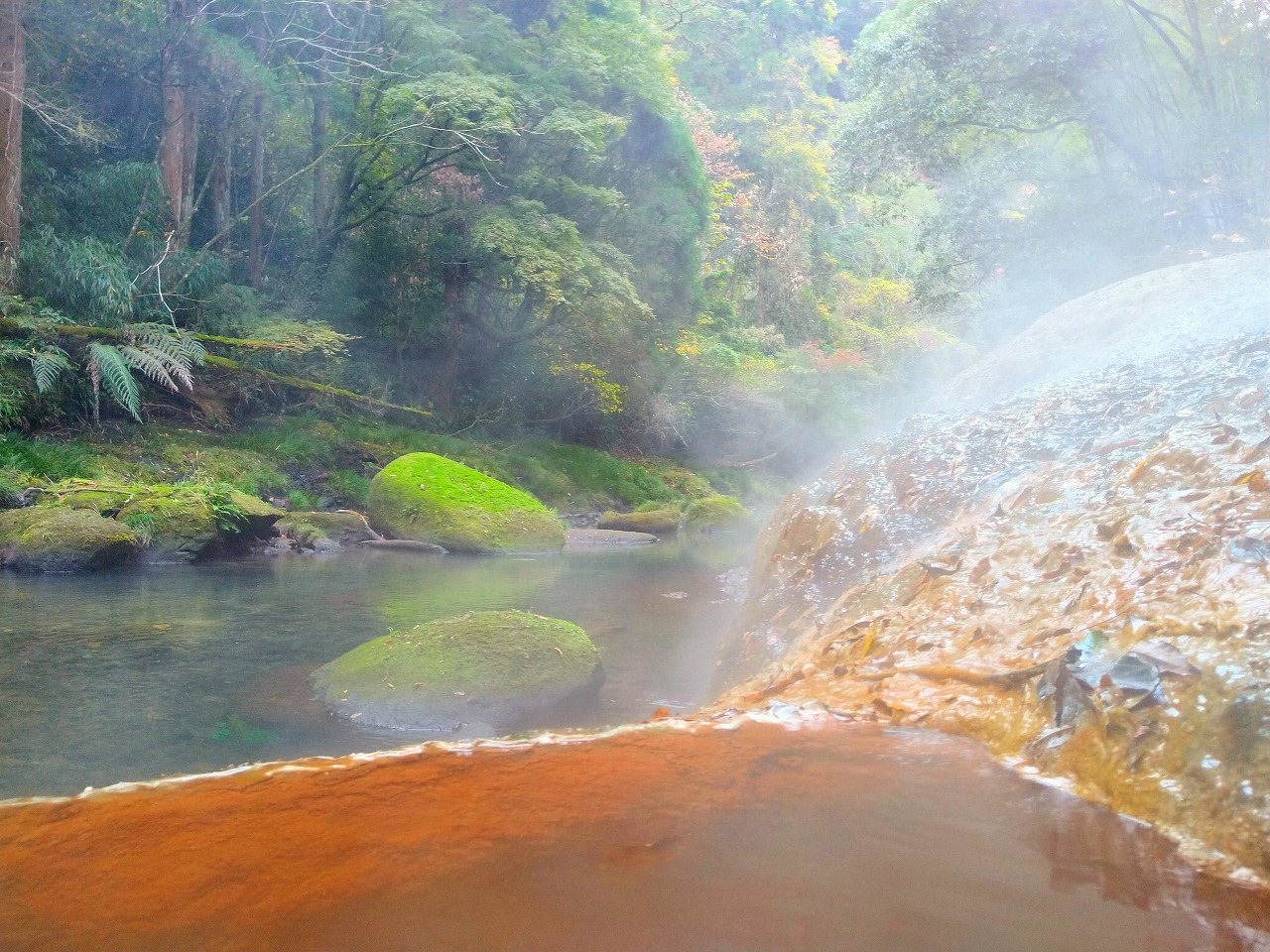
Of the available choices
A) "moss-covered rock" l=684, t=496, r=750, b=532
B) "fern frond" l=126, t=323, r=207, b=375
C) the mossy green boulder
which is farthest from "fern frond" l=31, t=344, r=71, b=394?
"moss-covered rock" l=684, t=496, r=750, b=532

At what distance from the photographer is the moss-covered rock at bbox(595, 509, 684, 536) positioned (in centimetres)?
1694

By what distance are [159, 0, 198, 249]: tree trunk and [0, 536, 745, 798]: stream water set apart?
8206mm

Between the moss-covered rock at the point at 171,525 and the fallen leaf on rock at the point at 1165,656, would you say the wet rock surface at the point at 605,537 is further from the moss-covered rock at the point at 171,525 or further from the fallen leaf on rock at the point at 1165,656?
the fallen leaf on rock at the point at 1165,656

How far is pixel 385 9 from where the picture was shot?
16703 mm

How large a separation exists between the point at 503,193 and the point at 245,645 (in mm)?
13933

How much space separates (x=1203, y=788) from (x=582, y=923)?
1376 millimetres

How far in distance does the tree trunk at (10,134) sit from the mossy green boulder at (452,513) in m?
5.93

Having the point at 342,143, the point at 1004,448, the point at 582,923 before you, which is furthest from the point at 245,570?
the point at 342,143

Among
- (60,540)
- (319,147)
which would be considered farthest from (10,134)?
(60,540)

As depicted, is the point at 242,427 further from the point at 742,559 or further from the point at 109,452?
the point at 742,559

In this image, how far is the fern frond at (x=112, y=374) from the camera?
41.2 feet

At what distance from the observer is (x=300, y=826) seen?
189 cm

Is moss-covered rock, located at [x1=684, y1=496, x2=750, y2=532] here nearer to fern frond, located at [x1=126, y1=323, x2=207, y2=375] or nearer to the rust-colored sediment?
fern frond, located at [x1=126, y1=323, x2=207, y2=375]

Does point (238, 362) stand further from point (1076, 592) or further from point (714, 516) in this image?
point (1076, 592)
